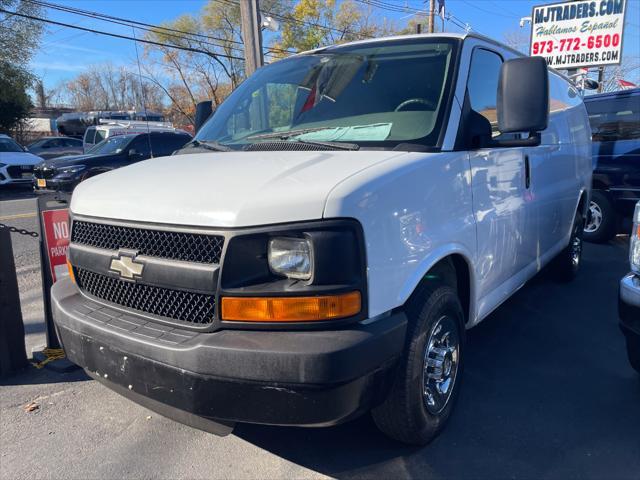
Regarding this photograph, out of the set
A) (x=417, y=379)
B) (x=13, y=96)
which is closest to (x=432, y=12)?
(x=13, y=96)

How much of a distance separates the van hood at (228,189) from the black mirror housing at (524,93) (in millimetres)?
712

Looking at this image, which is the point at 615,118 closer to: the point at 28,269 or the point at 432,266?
the point at 432,266

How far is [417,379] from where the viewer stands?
7.74 ft

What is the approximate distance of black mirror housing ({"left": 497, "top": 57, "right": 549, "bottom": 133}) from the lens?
103 inches

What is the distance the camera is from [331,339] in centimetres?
191

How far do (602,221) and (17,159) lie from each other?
15.8 meters

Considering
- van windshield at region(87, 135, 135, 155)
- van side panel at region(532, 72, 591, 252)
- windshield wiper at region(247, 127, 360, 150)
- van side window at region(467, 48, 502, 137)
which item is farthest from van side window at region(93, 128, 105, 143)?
van side window at region(467, 48, 502, 137)

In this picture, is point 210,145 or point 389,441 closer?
point 389,441

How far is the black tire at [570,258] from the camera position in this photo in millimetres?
5426

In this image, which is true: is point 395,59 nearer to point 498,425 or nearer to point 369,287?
point 369,287

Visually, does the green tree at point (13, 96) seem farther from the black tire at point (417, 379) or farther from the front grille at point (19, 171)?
the black tire at point (417, 379)

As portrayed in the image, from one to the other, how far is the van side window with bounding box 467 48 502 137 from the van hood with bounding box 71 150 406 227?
0.93 meters

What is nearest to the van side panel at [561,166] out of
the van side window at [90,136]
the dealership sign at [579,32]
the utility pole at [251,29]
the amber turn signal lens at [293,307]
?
the amber turn signal lens at [293,307]

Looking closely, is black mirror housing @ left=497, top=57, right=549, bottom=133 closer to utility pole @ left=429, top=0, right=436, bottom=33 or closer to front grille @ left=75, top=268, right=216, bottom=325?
front grille @ left=75, top=268, right=216, bottom=325
